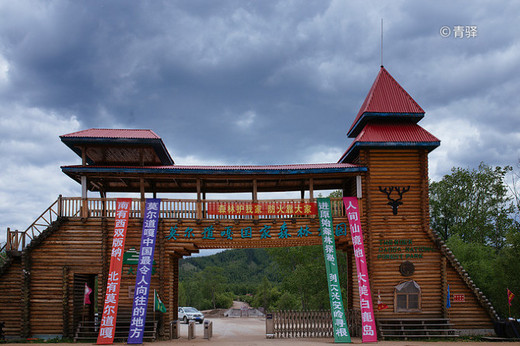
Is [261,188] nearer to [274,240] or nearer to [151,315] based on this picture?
[274,240]

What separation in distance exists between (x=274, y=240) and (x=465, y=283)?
823 centimetres

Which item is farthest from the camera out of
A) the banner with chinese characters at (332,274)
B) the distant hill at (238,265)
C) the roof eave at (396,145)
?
the distant hill at (238,265)

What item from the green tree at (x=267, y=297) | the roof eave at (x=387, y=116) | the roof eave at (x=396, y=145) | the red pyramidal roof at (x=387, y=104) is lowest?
the green tree at (x=267, y=297)

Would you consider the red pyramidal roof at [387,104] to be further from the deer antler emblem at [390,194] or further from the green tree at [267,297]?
the green tree at [267,297]

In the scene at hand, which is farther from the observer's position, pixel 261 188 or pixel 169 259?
pixel 261 188

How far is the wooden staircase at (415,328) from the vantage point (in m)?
18.1

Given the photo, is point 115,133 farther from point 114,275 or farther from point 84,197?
point 114,275

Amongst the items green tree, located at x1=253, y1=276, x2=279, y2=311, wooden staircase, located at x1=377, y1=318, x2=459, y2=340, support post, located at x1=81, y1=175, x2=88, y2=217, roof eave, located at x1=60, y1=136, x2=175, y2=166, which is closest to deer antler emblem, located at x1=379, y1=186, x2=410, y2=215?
wooden staircase, located at x1=377, y1=318, x2=459, y2=340

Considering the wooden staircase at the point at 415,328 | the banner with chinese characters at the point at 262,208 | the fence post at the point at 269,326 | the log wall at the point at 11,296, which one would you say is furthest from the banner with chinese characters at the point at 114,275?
the wooden staircase at the point at 415,328

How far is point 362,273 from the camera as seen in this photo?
18.0 meters

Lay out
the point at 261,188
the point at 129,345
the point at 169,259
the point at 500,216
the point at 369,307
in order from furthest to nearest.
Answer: the point at 500,216
the point at 261,188
the point at 169,259
the point at 369,307
the point at 129,345

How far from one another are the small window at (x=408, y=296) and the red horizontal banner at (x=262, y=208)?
470 centimetres

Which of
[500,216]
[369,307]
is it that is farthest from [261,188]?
[500,216]

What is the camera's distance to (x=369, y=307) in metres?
17.6
